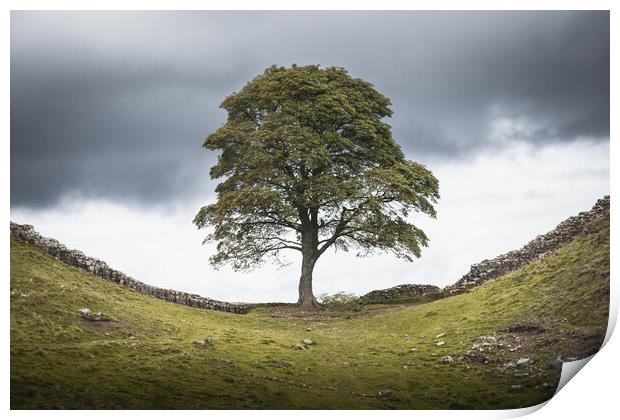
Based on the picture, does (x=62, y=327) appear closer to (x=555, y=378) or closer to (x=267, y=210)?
(x=267, y=210)

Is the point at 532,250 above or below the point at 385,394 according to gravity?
above

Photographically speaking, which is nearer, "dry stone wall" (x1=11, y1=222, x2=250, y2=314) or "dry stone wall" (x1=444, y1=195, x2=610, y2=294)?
"dry stone wall" (x1=11, y1=222, x2=250, y2=314)

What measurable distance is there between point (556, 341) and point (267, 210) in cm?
1014

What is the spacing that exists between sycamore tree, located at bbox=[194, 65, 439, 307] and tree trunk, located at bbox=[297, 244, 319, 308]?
3 centimetres

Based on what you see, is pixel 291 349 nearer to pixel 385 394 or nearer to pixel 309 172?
pixel 385 394

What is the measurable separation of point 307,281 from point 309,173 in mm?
3503

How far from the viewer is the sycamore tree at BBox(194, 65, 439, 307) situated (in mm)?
21328

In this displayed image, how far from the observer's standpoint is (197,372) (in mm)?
14031

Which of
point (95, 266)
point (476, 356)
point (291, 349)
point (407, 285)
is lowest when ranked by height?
point (291, 349)

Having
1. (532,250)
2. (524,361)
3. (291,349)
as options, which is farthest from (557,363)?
(532,250)

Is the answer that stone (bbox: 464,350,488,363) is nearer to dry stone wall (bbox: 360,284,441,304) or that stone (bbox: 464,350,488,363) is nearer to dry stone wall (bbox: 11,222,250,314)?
dry stone wall (bbox: 360,284,441,304)

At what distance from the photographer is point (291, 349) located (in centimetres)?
1599

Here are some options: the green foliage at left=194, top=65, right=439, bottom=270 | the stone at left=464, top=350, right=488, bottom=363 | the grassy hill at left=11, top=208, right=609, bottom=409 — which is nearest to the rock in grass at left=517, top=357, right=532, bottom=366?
the grassy hill at left=11, top=208, right=609, bottom=409
